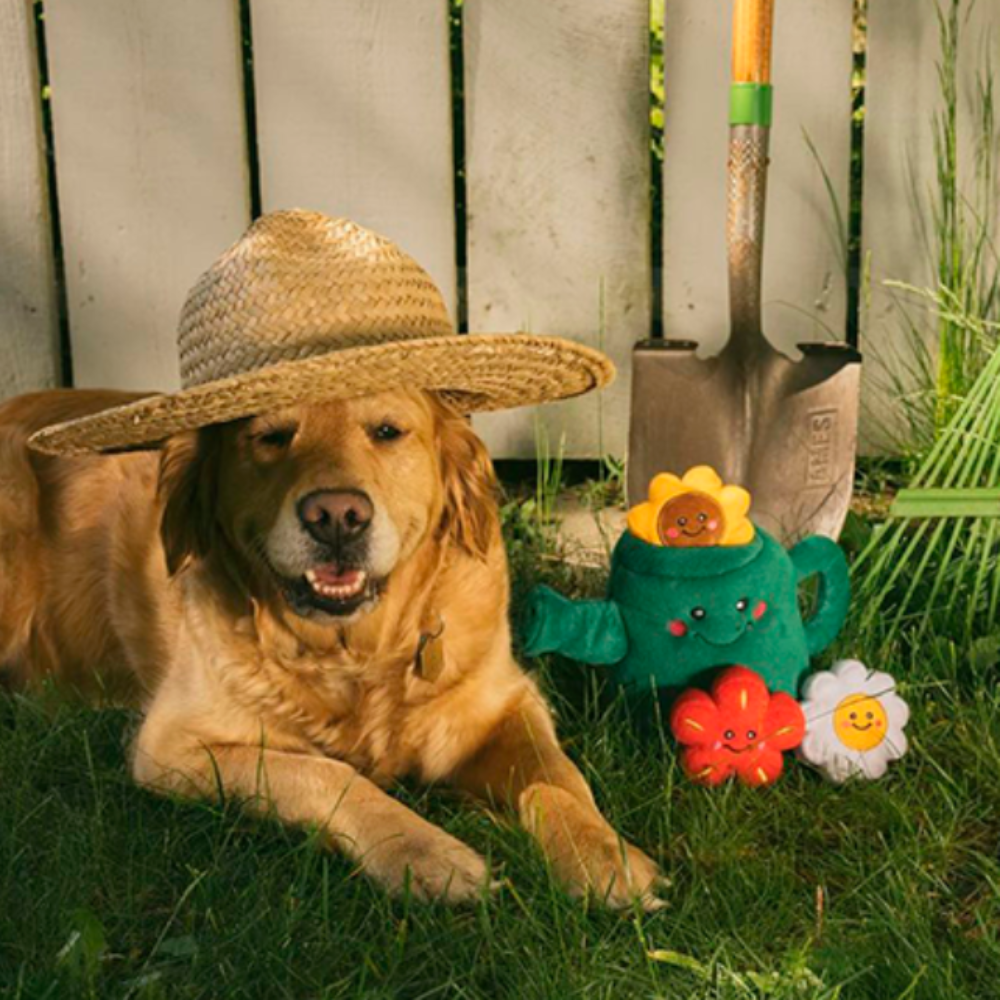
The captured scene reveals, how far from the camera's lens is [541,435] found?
3.98 metres

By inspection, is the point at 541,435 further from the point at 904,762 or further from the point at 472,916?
the point at 472,916

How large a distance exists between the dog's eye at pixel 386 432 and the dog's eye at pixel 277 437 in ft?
0.42

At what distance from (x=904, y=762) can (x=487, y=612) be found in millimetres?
765

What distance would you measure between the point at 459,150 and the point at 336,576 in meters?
1.93

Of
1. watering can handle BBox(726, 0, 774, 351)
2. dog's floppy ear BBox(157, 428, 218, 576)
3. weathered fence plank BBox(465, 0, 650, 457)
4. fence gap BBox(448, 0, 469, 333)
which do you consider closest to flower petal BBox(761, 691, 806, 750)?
dog's floppy ear BBox(157, 428, 218, 576)

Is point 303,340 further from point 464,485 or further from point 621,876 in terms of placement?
point 621,876

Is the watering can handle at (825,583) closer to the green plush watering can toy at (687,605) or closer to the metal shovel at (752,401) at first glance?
the green plush watering can toy at (687,605)

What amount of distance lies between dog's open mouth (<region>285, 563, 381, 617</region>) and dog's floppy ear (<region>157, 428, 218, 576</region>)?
0.25 m

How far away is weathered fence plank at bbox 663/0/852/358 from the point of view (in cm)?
375

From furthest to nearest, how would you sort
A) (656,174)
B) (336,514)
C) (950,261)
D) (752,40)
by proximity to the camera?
1. (656,174)
2. (950,261)
3. (752,40)
4. (336,514)

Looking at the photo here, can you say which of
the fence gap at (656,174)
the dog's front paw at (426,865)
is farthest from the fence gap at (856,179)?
the dog's front paw at (426,865)

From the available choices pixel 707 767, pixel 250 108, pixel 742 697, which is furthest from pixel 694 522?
pixel 250 108

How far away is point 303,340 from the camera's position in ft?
7.40

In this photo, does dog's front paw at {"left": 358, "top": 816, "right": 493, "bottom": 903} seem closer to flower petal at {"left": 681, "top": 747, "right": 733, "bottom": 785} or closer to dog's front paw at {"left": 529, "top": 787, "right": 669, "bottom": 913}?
dog's front paw at {"left": 529, "top": 787, "right": 669, "bottom": 913}
